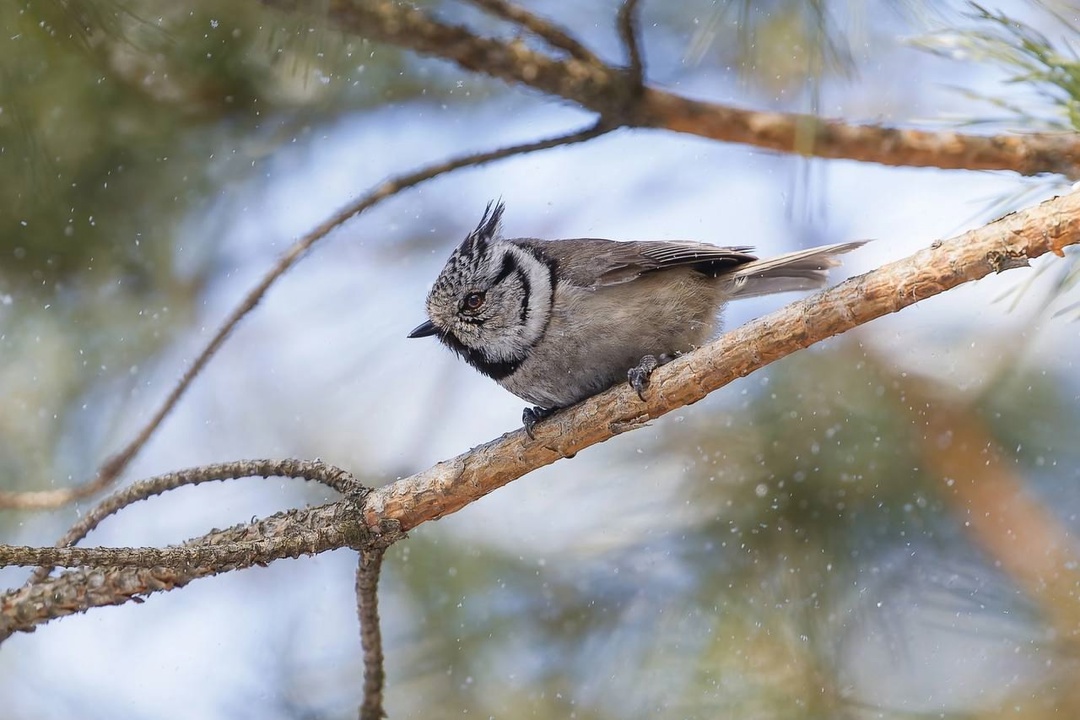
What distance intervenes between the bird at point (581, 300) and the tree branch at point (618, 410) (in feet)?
0.71

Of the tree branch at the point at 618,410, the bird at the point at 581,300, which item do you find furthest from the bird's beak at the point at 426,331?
the tree branch at the point at 618,410

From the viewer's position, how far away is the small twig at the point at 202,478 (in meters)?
1.81

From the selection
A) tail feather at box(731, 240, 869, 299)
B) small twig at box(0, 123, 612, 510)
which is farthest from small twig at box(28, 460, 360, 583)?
tail feather at box(731, 240, 869, 299)

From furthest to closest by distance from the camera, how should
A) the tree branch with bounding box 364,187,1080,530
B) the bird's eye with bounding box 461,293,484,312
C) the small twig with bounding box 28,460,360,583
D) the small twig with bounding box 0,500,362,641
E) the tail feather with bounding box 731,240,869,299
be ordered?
the bird's eye with bounding box 461,293,484,312, the tail feather with bounding box 731,240,869,299, the small twig with bounding box 28,460,360,583, the small twig with bounding box 0,500,362,641, the tree branch with bounding box 364,187,1080,530

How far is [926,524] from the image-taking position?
2561mm

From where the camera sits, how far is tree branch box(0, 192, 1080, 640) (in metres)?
1.48

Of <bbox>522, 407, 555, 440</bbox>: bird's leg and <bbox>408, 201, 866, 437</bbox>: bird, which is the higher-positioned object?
<bbox>408, 201, 866, 437</bbox>: bird

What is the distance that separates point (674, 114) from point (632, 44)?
232 millimetres

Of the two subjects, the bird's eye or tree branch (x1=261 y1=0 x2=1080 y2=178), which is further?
the bird's eye

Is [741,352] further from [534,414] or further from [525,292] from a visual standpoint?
[525,292]

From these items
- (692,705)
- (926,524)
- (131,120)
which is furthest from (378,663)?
(131,120)

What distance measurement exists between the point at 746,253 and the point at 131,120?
1.63 metres

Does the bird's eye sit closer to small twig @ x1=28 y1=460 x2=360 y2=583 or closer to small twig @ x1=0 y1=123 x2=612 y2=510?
small twig @ x1=0 y1=123 x2=612 y2=510

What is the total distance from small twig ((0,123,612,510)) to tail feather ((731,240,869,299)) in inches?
19.5
